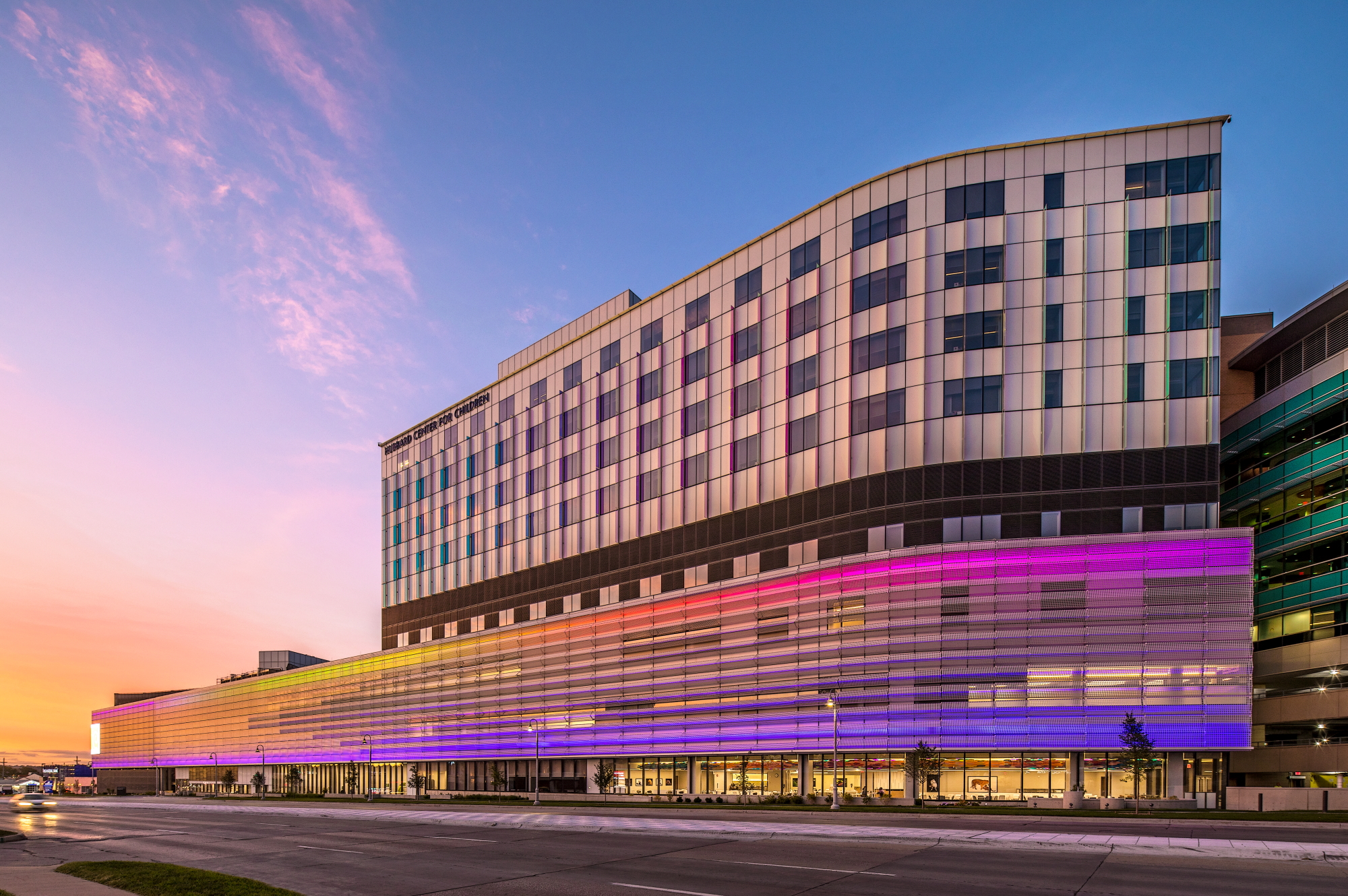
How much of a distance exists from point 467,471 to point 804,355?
45792 mm

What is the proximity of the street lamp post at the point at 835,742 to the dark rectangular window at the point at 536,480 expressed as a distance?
1438 inches

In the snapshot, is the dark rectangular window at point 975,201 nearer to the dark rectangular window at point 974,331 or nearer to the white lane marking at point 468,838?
the dark rectangular window at point 974,331

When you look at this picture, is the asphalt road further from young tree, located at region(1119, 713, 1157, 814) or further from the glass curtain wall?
the glass curtain wall

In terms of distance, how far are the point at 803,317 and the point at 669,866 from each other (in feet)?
146

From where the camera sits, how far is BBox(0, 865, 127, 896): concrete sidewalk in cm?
1855

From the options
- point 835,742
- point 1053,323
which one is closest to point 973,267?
point 1053,323

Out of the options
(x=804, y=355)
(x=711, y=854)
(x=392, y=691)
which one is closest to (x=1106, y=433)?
(x=804, y=355)

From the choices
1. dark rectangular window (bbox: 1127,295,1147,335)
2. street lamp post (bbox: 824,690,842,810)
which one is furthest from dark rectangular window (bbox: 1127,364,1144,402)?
street lamp post (bbox: 824,690,842,810)

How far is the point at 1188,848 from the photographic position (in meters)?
23.4

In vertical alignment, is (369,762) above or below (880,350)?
below

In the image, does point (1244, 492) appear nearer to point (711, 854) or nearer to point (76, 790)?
point (711, 854)

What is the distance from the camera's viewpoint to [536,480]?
3295 inches

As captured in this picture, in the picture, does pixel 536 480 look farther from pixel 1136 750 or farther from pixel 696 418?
pixel 1136 750

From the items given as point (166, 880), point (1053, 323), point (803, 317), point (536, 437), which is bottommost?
point (166, 880)
